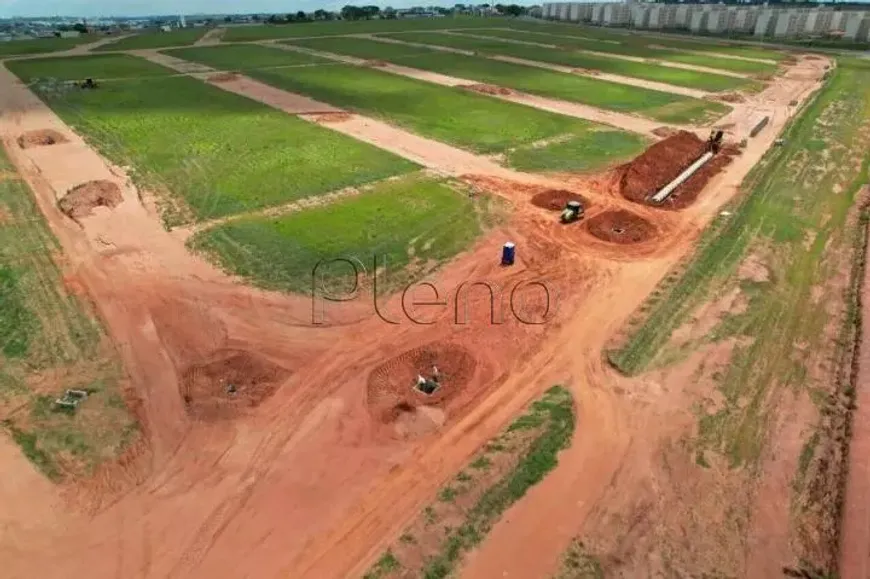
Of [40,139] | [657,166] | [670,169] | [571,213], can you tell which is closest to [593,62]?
[670,169]

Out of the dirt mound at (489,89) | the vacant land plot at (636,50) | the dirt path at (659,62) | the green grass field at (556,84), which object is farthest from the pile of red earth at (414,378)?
the vacant land plot at (636,50)

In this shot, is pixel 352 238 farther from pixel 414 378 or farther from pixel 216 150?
pixel 216 150

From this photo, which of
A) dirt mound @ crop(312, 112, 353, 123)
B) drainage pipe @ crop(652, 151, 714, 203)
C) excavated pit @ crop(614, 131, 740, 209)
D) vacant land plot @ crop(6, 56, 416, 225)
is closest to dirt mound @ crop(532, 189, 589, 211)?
excavated pit @ crop(614, 131, 740, 209)

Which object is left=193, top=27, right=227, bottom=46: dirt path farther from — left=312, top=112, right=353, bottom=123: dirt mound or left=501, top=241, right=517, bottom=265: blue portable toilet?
left=501, top=241, right=517, bottom=265: blue portable toilet

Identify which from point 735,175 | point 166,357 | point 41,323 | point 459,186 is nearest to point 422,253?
point 459,186

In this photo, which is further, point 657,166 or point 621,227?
point 657,166

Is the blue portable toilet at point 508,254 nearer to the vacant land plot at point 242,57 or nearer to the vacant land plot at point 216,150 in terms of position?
the vacant land plot at point 216,150

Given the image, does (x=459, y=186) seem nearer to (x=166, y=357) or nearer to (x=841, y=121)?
(x=166, y=357)
